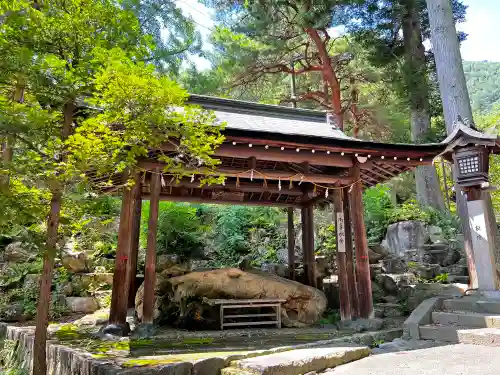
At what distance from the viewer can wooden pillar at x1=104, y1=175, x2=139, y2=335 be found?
6434mm

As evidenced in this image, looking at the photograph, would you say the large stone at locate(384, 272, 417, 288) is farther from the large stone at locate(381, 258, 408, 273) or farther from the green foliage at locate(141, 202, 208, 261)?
the green foliage at locate(141, 202, 208, 261)

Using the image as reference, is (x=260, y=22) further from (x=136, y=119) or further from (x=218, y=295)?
(x=136, y=119)

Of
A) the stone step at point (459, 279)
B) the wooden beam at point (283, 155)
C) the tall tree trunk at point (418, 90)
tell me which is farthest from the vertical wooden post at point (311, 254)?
the tall tree trunk at point (418, 90)

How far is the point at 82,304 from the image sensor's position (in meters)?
10.0

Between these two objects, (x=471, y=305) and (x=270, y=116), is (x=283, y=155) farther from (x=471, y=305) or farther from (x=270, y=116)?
(x=471, y=305)

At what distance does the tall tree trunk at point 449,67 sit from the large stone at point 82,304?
33.4 ft

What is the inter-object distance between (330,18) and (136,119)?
12.1 meters

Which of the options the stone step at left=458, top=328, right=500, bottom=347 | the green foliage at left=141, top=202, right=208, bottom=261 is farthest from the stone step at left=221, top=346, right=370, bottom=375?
the green foliage at left=141, top=202, right=208, bottom=261

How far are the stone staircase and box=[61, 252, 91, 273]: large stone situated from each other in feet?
31.7

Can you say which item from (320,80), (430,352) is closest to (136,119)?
(430,352)

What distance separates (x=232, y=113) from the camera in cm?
1034

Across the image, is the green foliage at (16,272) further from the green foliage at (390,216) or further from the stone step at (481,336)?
the green foliage at (390,216)

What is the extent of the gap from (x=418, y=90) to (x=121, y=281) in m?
11.5

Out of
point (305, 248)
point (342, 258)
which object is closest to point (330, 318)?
point (342, 258)
